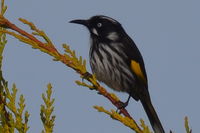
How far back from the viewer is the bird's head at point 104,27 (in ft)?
20.0

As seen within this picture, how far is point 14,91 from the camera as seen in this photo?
3.24 meters

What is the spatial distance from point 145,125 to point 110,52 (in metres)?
2.94

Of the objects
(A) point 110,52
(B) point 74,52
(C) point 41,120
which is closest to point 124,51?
(A) point 110,52

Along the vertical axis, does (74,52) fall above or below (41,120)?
above

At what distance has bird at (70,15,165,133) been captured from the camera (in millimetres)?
5547

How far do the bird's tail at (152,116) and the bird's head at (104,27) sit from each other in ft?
3.47

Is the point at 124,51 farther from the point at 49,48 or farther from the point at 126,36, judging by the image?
the point at 49,48

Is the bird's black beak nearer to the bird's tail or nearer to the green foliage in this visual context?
the bird's tail

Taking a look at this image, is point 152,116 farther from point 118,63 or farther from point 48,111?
point 48,111

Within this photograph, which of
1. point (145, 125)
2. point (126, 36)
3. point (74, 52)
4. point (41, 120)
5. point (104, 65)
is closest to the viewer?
point (145, 125)

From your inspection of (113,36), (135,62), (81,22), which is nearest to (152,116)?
(135,62)

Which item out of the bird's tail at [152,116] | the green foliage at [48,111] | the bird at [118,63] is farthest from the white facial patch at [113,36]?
the green foliage at [48,111]

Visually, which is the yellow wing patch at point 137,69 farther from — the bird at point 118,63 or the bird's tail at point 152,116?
the bird's tail at point 152,116

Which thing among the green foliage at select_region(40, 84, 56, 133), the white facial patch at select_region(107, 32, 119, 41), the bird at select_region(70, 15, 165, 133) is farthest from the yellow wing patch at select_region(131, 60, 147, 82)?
the green foliage at select_region(40, 84, 56, 133)
